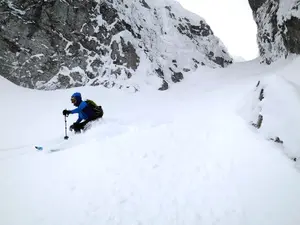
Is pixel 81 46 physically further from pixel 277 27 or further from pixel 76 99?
pixel 277 27

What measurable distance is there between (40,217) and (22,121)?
48.2ft

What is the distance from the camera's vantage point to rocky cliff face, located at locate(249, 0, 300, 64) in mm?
23719

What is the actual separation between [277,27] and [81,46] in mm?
22129

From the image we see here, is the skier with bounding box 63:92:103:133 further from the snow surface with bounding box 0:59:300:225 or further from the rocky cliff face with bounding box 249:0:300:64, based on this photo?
the rocky cliff face with bounding box 249:0:300:64

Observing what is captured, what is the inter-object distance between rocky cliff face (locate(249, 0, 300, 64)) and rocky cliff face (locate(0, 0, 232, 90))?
11.7 metres

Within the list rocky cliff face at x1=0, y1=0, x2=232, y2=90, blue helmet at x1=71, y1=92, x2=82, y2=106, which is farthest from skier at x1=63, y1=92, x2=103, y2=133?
rocky cliff face at x1=0, y1=0, x2=232, y2=90

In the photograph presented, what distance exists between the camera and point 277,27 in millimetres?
27641

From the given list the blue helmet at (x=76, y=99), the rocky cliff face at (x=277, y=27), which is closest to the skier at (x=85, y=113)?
the blue helmet at (x=76, y=99)

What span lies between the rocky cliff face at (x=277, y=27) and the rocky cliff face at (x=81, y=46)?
38.2 feet

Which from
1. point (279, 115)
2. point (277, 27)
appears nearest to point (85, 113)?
point (279, 115)

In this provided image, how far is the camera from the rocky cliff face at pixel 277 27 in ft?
77.8

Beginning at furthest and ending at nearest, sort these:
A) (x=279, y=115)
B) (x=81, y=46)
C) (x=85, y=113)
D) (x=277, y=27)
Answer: (x=81, y=46), (x=277, y=27), (x=85, y=113), (x=279, y=115)

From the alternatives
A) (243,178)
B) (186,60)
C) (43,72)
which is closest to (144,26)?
(186,60)

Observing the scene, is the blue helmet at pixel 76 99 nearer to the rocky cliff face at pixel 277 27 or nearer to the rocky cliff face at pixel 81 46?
the rocky cliff face at pixel 81 46
